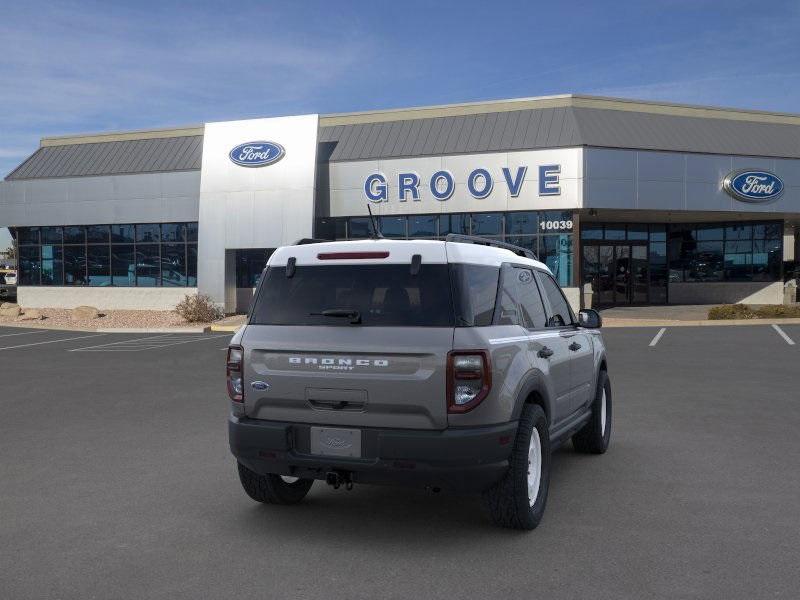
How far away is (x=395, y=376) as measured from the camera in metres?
4.48

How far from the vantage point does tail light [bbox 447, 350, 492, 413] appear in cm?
441

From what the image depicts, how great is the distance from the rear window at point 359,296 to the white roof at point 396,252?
0.04m

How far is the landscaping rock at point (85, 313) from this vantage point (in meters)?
29.4

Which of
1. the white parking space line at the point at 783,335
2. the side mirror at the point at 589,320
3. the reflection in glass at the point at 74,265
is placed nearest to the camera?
the side mirror at the point at 589,320

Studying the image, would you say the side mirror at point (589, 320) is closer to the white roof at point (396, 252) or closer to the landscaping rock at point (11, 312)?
the white roof at point (396, 252)

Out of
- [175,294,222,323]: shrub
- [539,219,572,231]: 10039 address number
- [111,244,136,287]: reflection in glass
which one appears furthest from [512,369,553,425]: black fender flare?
[111,244,136,287]: reflection in glass

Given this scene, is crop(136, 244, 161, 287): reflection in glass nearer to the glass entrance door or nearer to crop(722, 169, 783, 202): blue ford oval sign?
the glass entrance door

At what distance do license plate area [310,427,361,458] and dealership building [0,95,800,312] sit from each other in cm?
2250

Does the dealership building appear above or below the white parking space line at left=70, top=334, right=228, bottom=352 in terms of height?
above

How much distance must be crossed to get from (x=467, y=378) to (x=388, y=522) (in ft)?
4.37

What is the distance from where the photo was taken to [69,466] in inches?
265

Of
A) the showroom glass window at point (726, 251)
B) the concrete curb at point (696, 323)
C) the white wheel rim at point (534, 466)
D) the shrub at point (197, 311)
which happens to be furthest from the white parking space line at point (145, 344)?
the showroom glass window at point (726, 251)

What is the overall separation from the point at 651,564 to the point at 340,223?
85.0 ft

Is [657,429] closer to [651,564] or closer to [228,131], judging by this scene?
[651,564]
